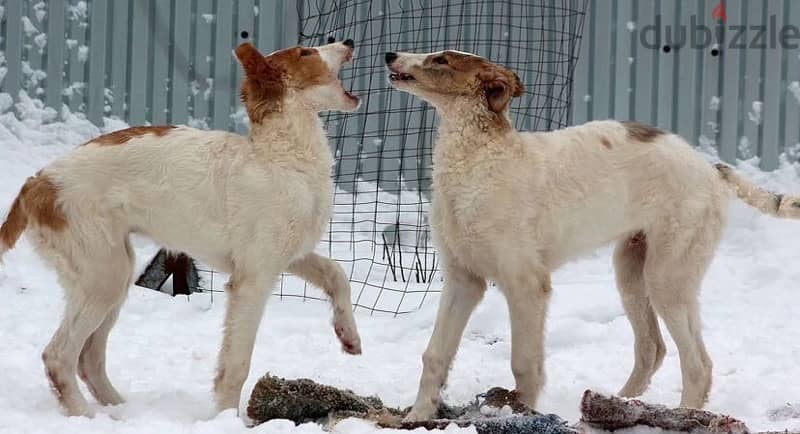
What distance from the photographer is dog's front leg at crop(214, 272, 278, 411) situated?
17.0ft

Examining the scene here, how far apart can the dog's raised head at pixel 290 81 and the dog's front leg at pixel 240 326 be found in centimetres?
83

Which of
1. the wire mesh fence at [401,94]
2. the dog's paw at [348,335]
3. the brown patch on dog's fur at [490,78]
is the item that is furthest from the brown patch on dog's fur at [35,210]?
the wire mesh fence at [401,94]

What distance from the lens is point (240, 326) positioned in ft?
17.2

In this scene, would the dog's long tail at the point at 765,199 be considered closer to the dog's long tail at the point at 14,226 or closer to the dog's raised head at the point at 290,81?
the dog's raised head at the point at 290,81

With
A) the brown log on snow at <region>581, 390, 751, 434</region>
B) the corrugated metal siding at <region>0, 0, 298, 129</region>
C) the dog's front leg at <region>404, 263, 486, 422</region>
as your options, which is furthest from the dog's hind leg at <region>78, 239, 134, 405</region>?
the corrugated metal siding at <region>0, 0, 298, 129</region>

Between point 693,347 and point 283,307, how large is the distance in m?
3.47

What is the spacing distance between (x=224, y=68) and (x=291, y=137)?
5789mm

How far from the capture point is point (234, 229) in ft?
17.5

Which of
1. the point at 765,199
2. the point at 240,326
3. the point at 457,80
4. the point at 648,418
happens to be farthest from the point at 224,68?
the point at 648,418

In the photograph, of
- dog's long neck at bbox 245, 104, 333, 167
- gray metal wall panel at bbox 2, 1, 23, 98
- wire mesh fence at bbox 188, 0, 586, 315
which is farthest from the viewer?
gray metal wall panel at bbox 2, 1, 23, 98

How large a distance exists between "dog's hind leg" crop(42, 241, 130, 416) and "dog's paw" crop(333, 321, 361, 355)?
106 cm

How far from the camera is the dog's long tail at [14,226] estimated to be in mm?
5375

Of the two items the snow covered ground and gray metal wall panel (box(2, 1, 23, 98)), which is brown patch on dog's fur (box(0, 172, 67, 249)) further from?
gray metal wall panel (box(2, 1, 23, 98))

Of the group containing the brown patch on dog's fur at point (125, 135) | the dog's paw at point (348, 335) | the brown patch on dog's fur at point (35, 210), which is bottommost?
the dog's paw at point (348, 335)
